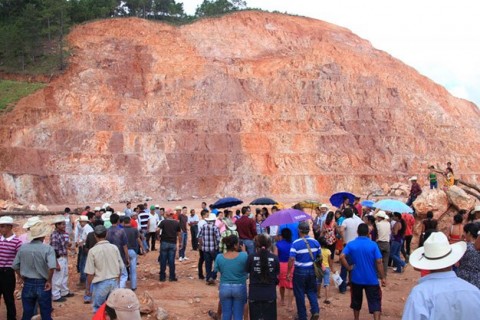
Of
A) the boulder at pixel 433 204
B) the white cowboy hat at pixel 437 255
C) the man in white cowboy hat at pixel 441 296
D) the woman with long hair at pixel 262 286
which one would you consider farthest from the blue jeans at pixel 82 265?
the boulder at pixel 433 204

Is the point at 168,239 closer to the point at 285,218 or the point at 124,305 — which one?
the point at 285,218

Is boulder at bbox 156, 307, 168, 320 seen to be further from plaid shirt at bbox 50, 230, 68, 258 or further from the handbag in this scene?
the handbag

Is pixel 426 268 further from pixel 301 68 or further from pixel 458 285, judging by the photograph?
pixel 301 68

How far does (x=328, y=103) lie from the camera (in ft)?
161

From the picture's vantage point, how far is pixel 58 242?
10508 mm

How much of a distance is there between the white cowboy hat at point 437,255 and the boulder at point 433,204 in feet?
45.3

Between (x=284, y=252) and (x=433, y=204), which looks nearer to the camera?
(x=284, y=252)

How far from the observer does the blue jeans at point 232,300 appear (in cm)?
773

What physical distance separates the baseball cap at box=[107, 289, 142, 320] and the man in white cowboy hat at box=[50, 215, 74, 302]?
670 centimetres

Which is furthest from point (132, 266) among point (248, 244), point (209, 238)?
point (248, 244)

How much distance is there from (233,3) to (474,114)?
32.9m

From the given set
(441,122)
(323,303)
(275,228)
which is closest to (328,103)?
(441,122)

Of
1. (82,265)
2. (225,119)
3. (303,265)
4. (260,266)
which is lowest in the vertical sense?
(82,265)

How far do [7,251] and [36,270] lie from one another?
1051 mm
